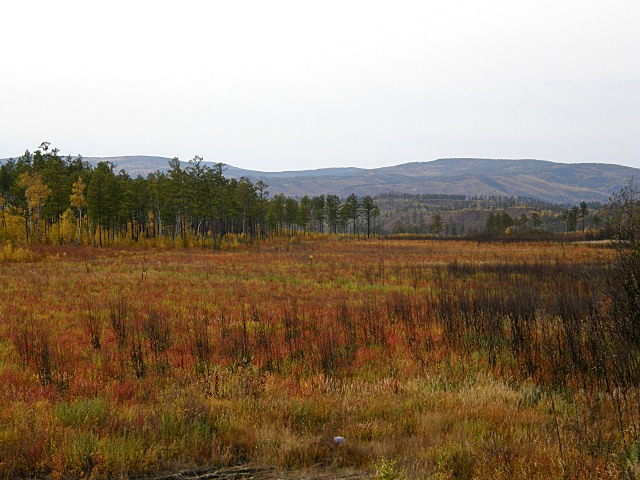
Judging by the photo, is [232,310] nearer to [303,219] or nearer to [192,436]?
[192,436]

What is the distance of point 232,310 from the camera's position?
1403cm

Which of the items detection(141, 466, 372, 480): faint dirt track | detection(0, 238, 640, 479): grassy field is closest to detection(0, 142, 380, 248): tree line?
detection(0, 238, 640, 479): grassy field

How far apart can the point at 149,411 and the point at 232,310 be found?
8.98 meters

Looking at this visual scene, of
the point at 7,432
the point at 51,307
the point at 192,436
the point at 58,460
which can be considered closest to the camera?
the point at 58,460

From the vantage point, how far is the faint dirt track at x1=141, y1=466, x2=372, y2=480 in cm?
402

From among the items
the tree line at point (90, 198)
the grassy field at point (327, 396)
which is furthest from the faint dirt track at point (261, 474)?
the tree line at point (90, 198)

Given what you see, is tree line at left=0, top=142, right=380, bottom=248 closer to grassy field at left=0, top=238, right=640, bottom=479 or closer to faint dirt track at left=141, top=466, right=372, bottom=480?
grassy field at left=0, top=238, right=640, bottom=479

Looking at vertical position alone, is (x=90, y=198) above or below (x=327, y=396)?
above

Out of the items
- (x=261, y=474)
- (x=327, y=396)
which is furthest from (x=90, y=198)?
(x=261, y=474)

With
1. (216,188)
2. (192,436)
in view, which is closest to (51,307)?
(192,436)

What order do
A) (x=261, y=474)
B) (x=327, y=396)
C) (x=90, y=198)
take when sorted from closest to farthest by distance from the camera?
1. (x=261, y=474)
2. (x=327, y=396)
3. (x=90, y=198)

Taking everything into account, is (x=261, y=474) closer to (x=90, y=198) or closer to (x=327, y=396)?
(x=327, y=396)

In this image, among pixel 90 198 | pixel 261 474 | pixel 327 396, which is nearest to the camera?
pixel 261 474

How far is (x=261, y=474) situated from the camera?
4.10m
